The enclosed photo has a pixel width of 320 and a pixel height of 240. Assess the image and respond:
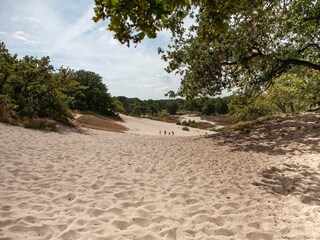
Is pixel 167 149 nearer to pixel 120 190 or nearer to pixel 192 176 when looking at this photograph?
pixel 192 176

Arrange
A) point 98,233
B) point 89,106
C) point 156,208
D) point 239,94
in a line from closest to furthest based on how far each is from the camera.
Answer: point 98,233
point 156,208
point 239,94
point 89,106

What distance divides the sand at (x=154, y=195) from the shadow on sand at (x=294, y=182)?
0.03 m

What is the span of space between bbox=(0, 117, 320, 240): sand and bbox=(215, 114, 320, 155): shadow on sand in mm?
860

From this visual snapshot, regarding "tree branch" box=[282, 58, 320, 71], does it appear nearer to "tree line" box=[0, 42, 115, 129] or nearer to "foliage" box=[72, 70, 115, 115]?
"tree line" box=[0, 42, 115, 129]

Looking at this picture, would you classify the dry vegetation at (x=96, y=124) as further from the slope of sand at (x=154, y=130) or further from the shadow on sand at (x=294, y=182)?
the shadow on sand at (x=294, y=182)

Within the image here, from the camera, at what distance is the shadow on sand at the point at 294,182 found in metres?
7.52

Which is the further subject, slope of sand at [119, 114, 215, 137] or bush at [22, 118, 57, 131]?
slope of sand at [119, 114, 215, 137]

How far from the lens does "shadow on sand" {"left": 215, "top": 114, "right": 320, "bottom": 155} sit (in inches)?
507

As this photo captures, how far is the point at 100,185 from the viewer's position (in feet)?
25.1

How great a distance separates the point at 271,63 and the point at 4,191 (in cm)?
1312

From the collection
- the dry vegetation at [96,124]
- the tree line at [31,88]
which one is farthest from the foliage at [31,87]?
the dry vegetation at [96,124]

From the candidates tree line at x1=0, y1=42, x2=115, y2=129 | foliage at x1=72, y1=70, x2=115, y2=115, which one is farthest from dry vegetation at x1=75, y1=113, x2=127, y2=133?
foliage at x1=72, y1=70, x2=115, y2=115

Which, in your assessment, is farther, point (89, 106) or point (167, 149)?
point (89, 106)

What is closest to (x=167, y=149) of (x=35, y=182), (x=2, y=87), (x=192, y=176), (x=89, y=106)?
(x=192, y=176)
